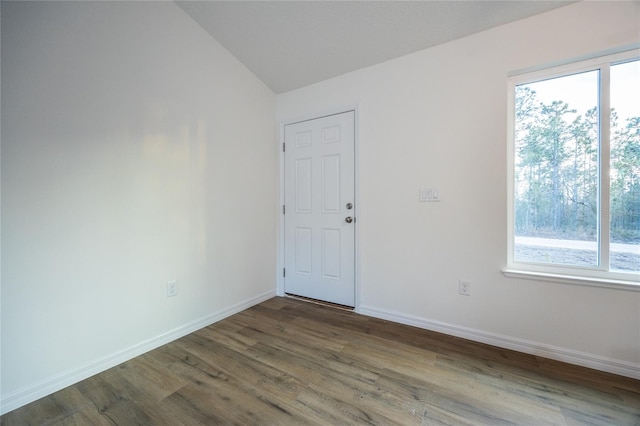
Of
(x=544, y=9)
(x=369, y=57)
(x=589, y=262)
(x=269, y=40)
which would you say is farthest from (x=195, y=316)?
(x=544, y=9)

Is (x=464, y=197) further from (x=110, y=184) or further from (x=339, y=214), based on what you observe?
(x=110, y=184)

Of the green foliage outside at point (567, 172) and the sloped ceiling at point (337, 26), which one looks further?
the sloped ceiling at point (337, 26)

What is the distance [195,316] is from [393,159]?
2.28m

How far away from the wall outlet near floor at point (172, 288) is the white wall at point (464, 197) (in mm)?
1670

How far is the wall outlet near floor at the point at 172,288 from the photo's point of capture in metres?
2.09

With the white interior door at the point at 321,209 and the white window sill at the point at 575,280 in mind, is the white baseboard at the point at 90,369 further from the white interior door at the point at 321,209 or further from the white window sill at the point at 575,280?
the white window sill at the point at 575,280

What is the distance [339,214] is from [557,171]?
178cm

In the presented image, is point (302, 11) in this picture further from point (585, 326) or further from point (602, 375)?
point (602, 375)

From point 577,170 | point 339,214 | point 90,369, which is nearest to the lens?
point 90,369

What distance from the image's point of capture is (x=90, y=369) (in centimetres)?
166

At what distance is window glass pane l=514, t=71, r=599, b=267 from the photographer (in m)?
1.78

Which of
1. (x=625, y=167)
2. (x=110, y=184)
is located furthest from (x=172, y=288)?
(x=625, y=167)

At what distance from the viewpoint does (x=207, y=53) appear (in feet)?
7.72

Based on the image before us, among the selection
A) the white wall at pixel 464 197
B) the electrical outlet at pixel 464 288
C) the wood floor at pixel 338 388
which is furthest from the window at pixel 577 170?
the wood floor at pixel 338 388
